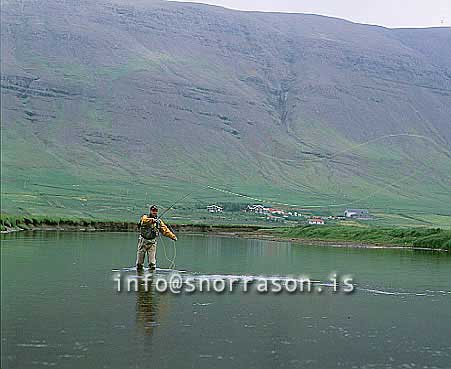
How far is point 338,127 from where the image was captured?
7849 inches

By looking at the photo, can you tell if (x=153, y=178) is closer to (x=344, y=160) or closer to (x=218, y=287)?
(x=344, y=160)

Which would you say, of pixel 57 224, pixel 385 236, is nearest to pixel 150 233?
pixel 385 236

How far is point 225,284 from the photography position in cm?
2189

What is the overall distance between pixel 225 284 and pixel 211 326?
6.93 m

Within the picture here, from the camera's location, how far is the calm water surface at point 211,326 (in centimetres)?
1221

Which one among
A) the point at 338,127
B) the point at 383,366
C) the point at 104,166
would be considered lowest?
the point at 383,366

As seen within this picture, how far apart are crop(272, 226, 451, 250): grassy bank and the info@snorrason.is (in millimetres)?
26975

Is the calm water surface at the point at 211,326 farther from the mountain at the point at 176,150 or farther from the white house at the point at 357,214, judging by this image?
the white house at the point at 357,214

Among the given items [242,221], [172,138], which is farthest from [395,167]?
[242,221]

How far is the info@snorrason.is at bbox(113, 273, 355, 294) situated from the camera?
2033 cm

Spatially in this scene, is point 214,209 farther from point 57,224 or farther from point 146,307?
point 146,307

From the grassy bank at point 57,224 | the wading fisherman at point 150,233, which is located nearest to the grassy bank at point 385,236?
the grassy bank at point 57,224

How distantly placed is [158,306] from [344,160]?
162 metres

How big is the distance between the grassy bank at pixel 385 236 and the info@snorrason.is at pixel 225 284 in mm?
26975
